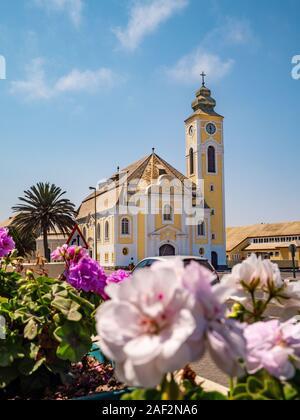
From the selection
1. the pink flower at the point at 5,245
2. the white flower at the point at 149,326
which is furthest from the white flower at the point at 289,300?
the pink flower at the point at 5,245

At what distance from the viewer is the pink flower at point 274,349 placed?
1366 mm

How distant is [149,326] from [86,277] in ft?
6.36

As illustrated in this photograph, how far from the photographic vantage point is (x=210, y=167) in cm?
5753

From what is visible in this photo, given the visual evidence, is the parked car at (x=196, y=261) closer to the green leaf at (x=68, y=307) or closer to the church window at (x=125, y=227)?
the green leaf at (x=68, y=307)

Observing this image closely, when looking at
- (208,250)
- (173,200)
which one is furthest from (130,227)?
(208,250)

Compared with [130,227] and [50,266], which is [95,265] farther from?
[130,227]

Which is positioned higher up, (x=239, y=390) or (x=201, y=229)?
(x=201, y=229)

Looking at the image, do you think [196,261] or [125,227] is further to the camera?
[125,227]

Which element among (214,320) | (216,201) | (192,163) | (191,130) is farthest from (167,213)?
(214,320)

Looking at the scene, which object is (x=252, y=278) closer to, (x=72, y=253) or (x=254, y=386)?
(x=254, y=386)

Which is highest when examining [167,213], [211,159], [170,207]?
[211,159]

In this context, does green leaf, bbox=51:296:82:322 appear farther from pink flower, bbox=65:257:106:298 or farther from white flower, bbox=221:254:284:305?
white flower, bbox=221:254:284:305

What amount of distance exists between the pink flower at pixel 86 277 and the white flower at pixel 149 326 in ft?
6.18

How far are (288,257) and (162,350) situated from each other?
6658cm
